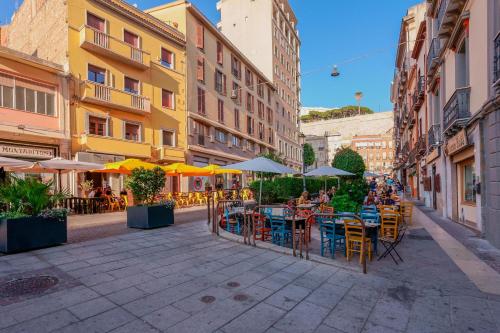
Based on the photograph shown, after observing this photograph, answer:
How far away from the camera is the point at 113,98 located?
18.7 meters

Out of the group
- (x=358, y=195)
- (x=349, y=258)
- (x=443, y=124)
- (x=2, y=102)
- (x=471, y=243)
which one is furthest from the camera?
(x=2, y=102)

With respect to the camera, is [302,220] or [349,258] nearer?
[349,258]

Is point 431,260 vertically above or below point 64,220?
below

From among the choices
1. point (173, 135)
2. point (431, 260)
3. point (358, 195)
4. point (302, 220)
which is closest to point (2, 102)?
point (173, 135)

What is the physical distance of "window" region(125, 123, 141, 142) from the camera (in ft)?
66.3

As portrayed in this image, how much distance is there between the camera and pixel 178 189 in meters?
23.8

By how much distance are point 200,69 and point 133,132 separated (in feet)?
30.9

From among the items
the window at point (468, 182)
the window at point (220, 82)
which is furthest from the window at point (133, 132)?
the window at point (468, 182)

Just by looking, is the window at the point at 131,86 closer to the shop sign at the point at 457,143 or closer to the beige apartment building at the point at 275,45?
the shop sign at the point at 457,143

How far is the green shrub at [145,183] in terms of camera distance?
9.38 m

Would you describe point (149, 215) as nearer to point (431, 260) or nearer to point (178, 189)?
point (431, 260)

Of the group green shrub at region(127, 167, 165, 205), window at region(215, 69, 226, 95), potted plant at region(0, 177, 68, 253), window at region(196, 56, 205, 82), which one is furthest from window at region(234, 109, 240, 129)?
potted plant at region(0, 177, 68, 253)

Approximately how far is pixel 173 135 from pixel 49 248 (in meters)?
17.1

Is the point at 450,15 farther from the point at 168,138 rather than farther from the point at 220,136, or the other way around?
the point at 220,136
